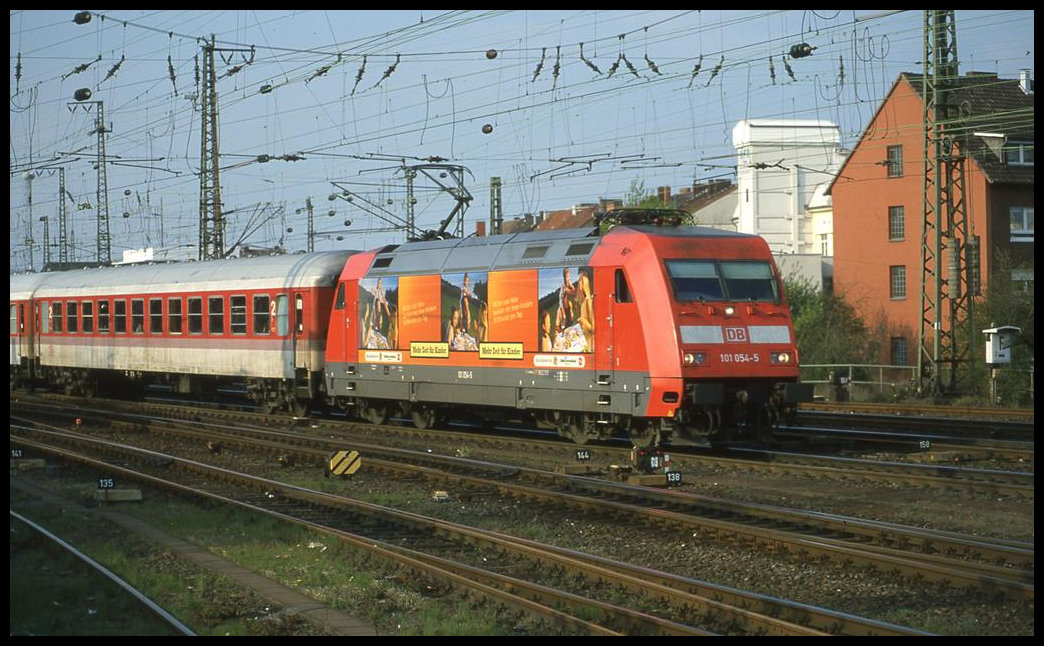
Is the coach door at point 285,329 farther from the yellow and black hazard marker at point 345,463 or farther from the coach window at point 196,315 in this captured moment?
the yellow and black hazard marker at point 345,463

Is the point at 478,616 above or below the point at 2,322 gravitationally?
below

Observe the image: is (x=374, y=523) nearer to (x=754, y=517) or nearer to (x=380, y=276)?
(x=754, y=517)

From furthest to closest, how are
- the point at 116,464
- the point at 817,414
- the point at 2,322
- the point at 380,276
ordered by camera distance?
the point at 817,414, the point at 380,276, the point at 116,464, the point at 2,322

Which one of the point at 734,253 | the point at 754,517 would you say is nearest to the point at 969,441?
the point at 734,253

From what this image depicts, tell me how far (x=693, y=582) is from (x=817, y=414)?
1682cm

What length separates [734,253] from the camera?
709 inches

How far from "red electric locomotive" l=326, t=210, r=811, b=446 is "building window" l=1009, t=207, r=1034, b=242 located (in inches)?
1279

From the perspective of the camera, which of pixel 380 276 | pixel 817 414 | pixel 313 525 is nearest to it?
pixel 313 525

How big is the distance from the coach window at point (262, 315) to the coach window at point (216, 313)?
1434 mm

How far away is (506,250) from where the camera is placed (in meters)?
20.0

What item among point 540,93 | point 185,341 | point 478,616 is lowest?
point 478,616

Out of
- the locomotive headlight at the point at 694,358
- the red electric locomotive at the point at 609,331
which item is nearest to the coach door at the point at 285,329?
the red electric locomotive at the point at 609,331

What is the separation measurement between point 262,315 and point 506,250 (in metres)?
8.08

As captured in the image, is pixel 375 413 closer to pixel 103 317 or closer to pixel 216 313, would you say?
pixel 216 313
